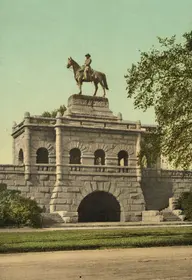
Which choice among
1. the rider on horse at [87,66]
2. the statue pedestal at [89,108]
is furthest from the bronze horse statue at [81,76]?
the statue pedestal at [89,108]

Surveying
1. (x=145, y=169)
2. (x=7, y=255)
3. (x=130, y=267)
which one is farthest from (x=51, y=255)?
(x=145, y=169)

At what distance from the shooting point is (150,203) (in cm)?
4066

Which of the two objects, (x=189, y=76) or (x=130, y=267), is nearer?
(x=130, y=267)

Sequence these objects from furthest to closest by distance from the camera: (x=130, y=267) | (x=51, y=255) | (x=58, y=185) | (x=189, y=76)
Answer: (x=58, y=185)
(x=189, y=76)
(x=51, y=255)
(x=130, y=267)

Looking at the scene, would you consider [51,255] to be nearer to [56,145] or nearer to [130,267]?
[130,267]

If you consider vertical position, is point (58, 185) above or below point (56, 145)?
below

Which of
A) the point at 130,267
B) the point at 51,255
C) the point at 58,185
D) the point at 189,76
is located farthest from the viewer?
the point at 58,185

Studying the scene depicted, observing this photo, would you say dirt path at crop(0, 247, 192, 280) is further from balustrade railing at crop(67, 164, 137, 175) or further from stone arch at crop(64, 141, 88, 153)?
stone arch at crop(64, 141, 88, 153)

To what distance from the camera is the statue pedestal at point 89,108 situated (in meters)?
39.3

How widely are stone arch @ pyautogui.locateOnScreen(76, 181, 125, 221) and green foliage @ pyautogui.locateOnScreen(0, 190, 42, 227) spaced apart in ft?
19.9

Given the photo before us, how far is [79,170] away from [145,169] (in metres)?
6.25

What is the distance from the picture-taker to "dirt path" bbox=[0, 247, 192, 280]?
394 inches

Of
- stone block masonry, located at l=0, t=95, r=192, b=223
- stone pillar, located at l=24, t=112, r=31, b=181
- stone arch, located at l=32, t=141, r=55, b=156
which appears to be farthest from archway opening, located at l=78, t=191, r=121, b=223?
stone pillar, located at l=24, t=112, r=31, b=181

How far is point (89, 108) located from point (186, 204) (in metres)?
10.8
